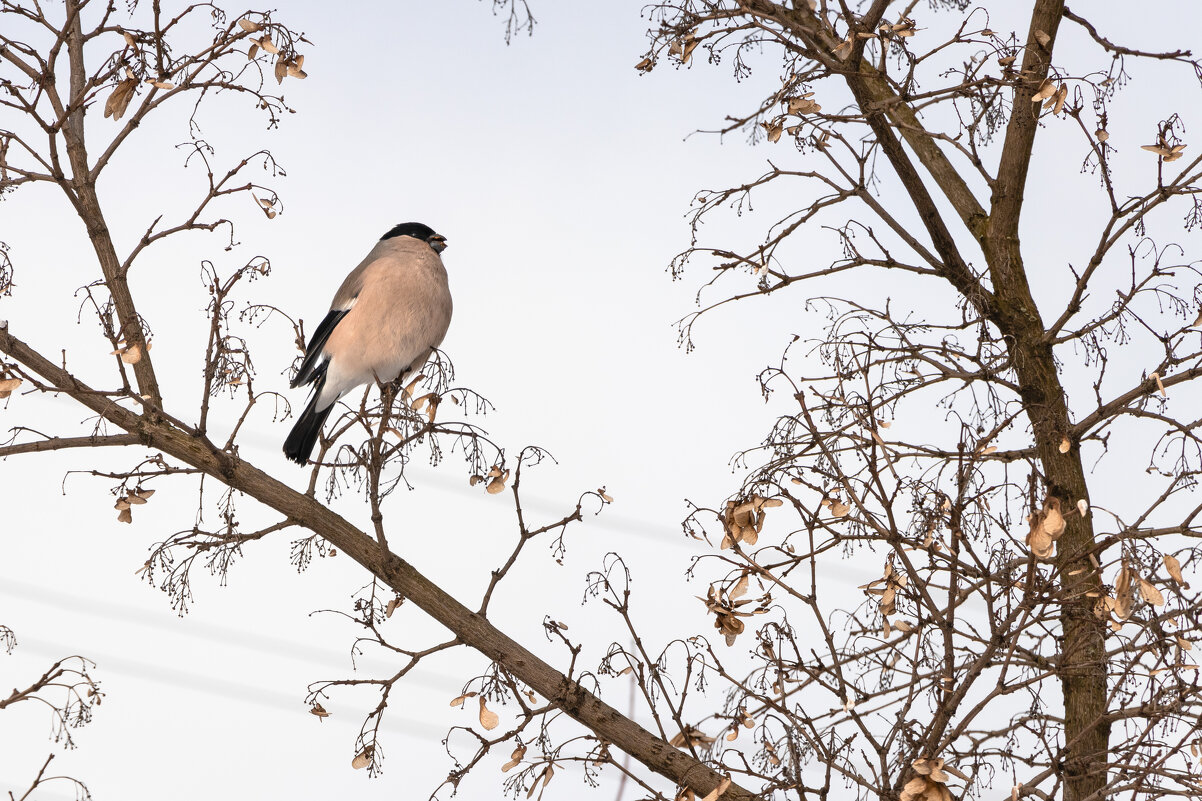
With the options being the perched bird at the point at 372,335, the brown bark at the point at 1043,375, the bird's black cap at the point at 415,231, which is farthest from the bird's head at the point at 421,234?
the brown bark at the point at 1043,375

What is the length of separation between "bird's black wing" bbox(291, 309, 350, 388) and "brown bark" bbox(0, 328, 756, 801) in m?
0.64

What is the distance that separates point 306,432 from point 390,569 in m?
0.84

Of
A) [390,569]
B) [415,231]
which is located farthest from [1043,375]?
[415,231]

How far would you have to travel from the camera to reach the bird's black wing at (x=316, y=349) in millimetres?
3230

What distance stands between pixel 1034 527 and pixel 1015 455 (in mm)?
1105

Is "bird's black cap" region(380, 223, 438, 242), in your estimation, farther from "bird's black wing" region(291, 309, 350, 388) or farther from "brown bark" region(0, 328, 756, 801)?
"brown bark" region(0, 328, 756, 801)

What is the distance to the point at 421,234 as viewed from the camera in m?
3.78

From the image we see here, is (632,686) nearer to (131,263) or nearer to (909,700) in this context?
(909,700)

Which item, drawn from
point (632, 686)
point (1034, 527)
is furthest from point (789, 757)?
point (1034, 527)

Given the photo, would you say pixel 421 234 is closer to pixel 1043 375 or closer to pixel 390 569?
pixel 390 569

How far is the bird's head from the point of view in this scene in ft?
12.2

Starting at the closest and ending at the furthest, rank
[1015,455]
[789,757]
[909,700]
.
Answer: [909,700] → [789,757] → [1015,455]

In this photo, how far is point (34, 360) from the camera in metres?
2.55

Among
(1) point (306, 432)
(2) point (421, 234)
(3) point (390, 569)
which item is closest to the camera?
(3) point (390, 569)
